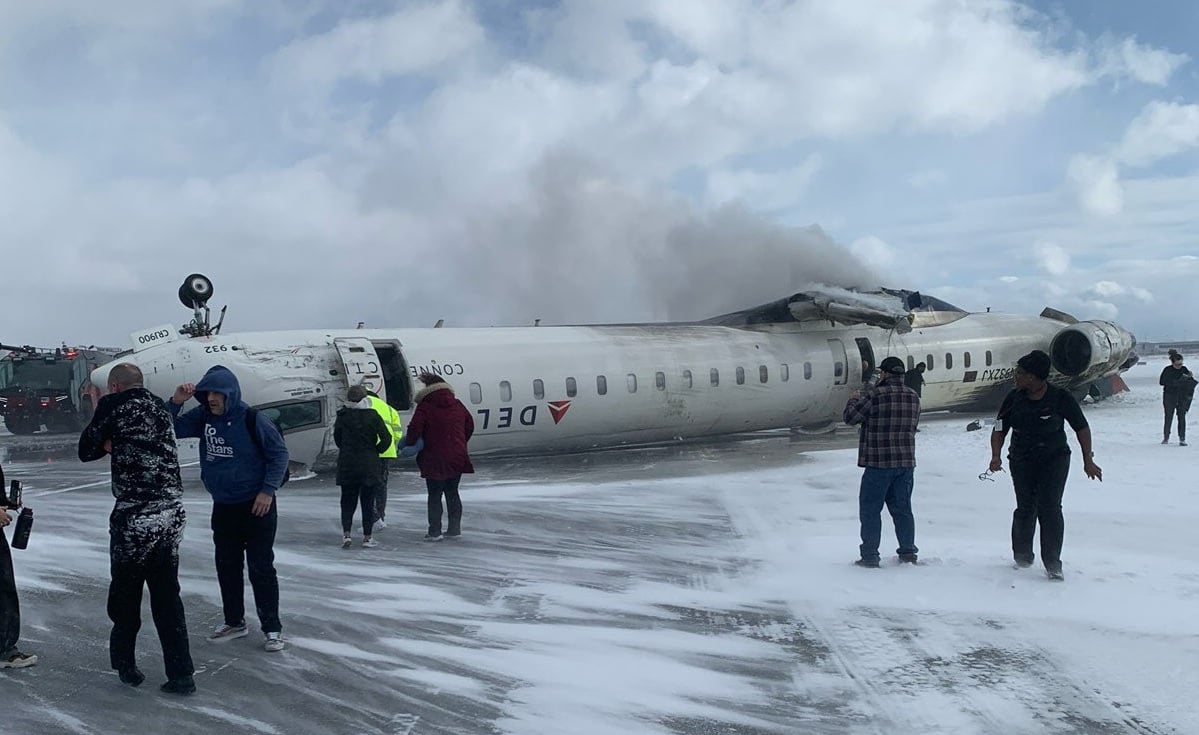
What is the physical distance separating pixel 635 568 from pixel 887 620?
94.3 inches

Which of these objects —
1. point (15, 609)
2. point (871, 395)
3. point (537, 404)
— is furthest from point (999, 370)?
point (15, 609)

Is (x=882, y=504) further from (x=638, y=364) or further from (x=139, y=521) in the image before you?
(x=638, y=364)

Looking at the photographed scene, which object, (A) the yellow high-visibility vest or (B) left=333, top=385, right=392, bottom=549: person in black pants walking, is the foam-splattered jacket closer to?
(B) left=333, top=385, right=392, bottom=549: person in black pants walking

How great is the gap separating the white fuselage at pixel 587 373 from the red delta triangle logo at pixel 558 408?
19 millimetres

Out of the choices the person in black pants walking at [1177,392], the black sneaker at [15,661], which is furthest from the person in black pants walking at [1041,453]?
the person in black pants walking at [1177,392]

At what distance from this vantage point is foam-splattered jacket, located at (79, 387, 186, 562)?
4941 millimetres

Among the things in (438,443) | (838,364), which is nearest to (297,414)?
(438,443)

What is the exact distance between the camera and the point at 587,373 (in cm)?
1589

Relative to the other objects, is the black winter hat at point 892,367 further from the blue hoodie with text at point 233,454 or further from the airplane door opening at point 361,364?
the airplane door opening at point 361,364

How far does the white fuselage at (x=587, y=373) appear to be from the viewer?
13.8 metres

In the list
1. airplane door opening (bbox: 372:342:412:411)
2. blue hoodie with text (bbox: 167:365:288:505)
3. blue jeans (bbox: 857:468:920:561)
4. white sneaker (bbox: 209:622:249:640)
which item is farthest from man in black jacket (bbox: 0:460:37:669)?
airplane door opening (bbox: 372:342:412:411)

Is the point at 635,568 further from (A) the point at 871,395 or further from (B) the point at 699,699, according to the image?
(B) the point at 699,699

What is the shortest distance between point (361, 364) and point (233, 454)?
8.52 metres

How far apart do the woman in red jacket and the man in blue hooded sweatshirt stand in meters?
3.38
